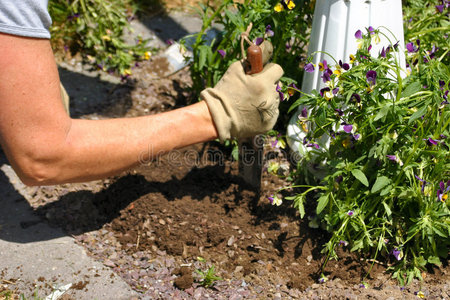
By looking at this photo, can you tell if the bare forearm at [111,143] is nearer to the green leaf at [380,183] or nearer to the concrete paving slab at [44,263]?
the concrete paving slab at [44,263]

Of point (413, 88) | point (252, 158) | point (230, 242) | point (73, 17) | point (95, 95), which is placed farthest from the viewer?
point (73, 17)

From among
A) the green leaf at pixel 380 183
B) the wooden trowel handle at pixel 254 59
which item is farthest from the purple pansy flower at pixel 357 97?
the wooden trowel handle at pixel 254 59

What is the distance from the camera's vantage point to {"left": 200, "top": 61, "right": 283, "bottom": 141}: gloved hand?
2.09 meters

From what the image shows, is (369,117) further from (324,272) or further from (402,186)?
(324,272)

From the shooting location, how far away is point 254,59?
2131 mm

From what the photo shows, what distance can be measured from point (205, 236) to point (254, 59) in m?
0.89

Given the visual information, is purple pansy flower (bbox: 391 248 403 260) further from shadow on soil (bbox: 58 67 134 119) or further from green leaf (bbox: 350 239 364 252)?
shadow on soil (bbox: 58 67 134 119)

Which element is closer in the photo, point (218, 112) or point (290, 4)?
point (218, 112)

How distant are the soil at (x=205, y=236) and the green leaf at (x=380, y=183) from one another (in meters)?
0.46

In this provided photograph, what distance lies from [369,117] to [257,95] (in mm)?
491

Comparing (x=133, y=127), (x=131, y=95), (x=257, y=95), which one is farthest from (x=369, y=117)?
Answer: (x=131, y=95)

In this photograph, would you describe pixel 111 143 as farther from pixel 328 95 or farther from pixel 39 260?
pixel 328 95

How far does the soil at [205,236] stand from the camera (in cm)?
219

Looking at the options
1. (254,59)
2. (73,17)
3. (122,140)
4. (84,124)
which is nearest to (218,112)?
(254,59)
